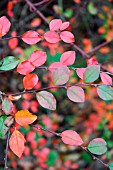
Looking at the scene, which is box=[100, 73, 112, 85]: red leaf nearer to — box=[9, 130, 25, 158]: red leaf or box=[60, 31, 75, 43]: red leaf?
box=[60, 31, 75, 43]: red leaf

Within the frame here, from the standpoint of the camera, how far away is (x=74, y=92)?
0.75 meters

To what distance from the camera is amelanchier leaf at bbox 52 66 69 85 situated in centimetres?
74

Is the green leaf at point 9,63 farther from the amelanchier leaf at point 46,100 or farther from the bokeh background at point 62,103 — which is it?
the bokeh background at point 62,103

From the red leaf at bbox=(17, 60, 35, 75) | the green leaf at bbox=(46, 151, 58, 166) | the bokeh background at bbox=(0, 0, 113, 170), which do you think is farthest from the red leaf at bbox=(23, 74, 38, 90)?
the green leaf at bbox=(46, 151, 58, 166)

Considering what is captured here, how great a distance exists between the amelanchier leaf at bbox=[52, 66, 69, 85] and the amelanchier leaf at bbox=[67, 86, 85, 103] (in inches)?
1.0

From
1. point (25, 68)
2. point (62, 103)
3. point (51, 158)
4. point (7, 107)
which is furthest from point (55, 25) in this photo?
point (62, 103)

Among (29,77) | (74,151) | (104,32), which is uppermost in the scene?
(29,77)

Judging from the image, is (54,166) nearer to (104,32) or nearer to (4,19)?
(104,32)

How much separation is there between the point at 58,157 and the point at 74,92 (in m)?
1.63

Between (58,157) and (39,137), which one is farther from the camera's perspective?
(58,157)

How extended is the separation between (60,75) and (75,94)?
0.05 metres

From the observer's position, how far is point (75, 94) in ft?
2.44

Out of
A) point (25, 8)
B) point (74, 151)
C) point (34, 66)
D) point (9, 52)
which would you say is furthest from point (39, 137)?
point (34, 66)

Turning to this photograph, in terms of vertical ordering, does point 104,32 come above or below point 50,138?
above
